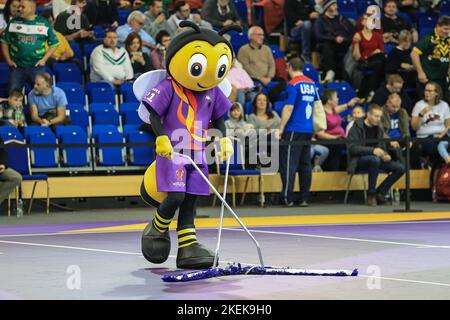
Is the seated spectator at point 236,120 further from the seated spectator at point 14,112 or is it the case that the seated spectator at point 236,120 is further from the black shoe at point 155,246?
the black shoe at point 155,246

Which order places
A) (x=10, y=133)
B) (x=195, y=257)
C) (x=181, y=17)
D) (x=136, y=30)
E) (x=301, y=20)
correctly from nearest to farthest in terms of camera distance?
(x=195, y=257), (x=10, y=133), (x=136, y=30), (x=181, y=17), (x=301, y=20)

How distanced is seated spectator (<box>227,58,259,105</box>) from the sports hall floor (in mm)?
2498

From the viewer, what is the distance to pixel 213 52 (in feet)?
30.1

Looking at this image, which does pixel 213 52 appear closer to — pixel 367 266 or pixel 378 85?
pixel 367 266

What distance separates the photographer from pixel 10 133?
15609 mm

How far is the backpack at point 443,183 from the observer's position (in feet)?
56.6

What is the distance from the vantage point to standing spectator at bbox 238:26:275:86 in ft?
60.0

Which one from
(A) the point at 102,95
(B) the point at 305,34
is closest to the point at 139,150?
(A) the point at 102,95

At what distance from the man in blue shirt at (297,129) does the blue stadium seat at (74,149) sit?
3.00m

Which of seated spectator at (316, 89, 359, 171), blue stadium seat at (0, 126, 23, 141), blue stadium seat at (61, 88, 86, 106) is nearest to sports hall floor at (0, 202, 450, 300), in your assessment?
blue stadium seat at (0, 126, 23, 141)

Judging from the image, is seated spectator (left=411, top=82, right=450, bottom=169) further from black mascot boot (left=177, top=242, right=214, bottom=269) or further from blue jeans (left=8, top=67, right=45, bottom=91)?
black mascot boot (left=177, top=242, right=214, bottom=269)

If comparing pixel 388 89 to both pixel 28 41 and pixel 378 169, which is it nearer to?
pixel 378 169

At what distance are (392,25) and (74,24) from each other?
6.21 m
